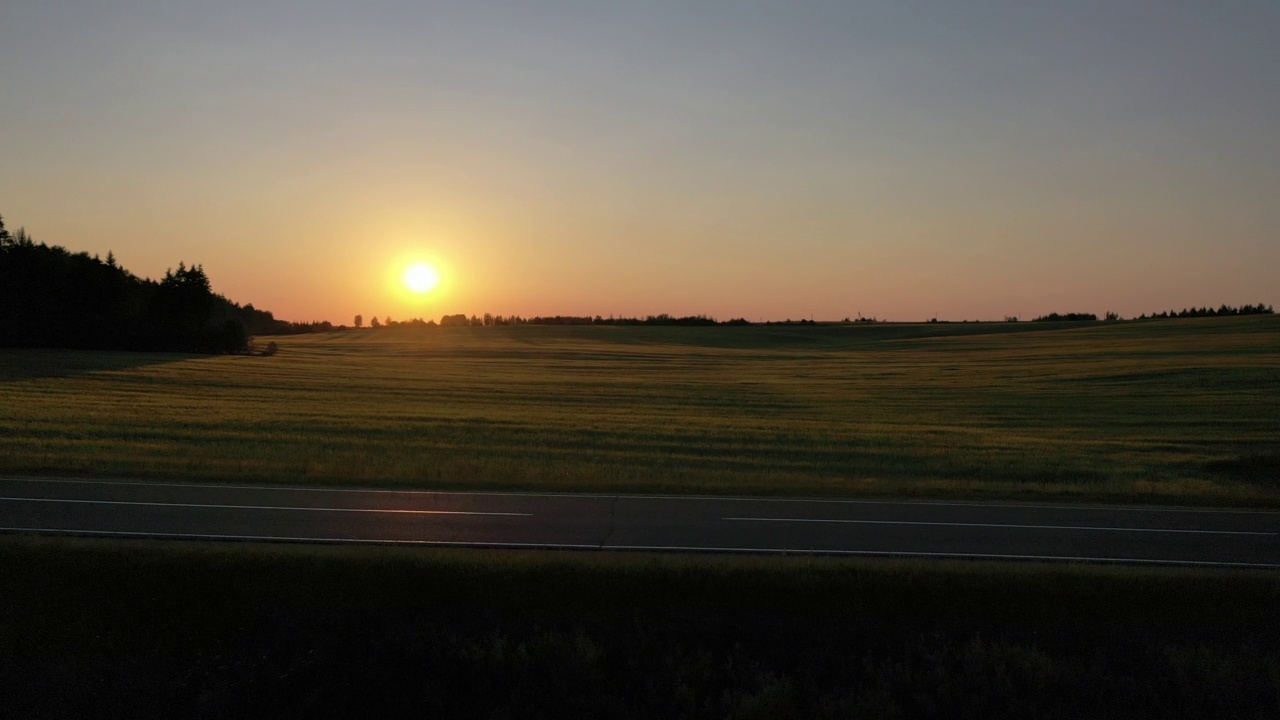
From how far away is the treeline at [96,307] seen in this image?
2398 inches

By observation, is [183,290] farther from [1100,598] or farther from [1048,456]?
[1100,598]

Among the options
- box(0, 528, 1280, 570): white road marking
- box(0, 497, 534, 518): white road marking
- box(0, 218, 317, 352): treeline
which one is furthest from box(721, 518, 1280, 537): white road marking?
box(0, 218, 317, 352): treeline

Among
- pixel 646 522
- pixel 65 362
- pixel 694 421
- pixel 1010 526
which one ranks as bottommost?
pixel 694 421

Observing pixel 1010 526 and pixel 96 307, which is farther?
pixel 96 307

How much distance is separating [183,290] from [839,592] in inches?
2908

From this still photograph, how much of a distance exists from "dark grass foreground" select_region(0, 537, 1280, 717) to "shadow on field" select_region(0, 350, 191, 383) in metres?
36.1

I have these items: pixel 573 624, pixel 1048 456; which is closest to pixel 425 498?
pixel 573 624

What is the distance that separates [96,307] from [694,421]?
174ft

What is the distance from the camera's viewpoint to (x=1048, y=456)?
2088cm

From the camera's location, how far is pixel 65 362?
49.7 metres

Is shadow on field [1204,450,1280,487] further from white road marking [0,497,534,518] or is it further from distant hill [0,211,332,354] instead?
distant hill [0,211,332,354]

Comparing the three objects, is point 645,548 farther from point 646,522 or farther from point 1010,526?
point 1010,526

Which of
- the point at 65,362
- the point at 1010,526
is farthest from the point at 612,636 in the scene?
the point at 65,362

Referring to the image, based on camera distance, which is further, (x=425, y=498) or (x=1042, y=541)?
(x=425, y=498)
